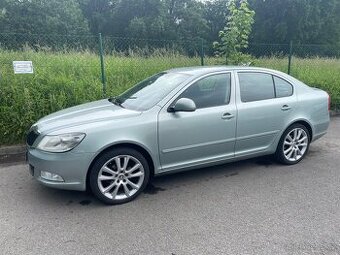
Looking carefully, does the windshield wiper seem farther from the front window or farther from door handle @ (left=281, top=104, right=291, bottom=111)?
door handle @ (left=281, top=104, right=291, bottom=111)

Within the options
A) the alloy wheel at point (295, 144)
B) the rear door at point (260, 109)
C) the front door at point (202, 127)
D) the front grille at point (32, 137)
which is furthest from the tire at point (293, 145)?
the front grille at point (32, 137)

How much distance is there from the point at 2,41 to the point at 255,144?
24.1 ft

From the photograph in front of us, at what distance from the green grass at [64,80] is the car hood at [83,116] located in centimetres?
213

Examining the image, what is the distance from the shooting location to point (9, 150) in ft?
18.2

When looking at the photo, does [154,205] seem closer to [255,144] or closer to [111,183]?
[111,183]

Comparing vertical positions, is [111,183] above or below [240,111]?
below

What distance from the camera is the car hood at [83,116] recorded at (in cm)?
363

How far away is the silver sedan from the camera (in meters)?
3.47

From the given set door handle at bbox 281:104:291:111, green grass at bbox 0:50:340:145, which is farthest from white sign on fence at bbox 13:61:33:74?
door handle at bbox 281:104:291:111

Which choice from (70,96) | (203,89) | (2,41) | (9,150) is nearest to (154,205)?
(203,89)

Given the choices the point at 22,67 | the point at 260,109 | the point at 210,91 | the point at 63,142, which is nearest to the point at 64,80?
the point at 22,67

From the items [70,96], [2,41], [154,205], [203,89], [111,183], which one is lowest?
[154,205]

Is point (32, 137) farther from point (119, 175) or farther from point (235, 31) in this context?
point (235, 31)

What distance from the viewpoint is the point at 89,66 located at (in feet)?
25.5
